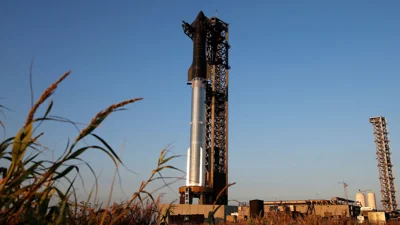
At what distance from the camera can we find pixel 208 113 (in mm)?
60312

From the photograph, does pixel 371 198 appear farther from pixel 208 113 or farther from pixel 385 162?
pixel 208 113

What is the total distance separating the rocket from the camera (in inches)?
1984

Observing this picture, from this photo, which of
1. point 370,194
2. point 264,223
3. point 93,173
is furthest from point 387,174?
point 93,173

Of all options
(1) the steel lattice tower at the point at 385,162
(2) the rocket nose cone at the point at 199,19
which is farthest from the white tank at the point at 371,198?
(2) the rocket nose cone at the point at 199,19

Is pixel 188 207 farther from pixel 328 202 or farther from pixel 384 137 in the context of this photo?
pixel 384 137

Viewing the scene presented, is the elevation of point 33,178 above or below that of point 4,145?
below

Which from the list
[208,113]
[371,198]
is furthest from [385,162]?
[208,113]

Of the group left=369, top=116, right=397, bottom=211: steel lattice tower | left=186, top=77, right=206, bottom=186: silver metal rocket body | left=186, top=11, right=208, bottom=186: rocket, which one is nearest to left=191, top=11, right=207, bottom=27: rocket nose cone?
left=186, top=11, right=208, bottom=186: rocket

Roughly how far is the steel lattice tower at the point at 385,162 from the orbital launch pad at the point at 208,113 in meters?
42.0

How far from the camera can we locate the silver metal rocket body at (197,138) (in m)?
50.2

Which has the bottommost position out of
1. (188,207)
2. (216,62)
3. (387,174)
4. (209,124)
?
(188,207)

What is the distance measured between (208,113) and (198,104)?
746 cm

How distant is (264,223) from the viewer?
10789mm

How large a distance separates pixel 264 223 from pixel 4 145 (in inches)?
377
